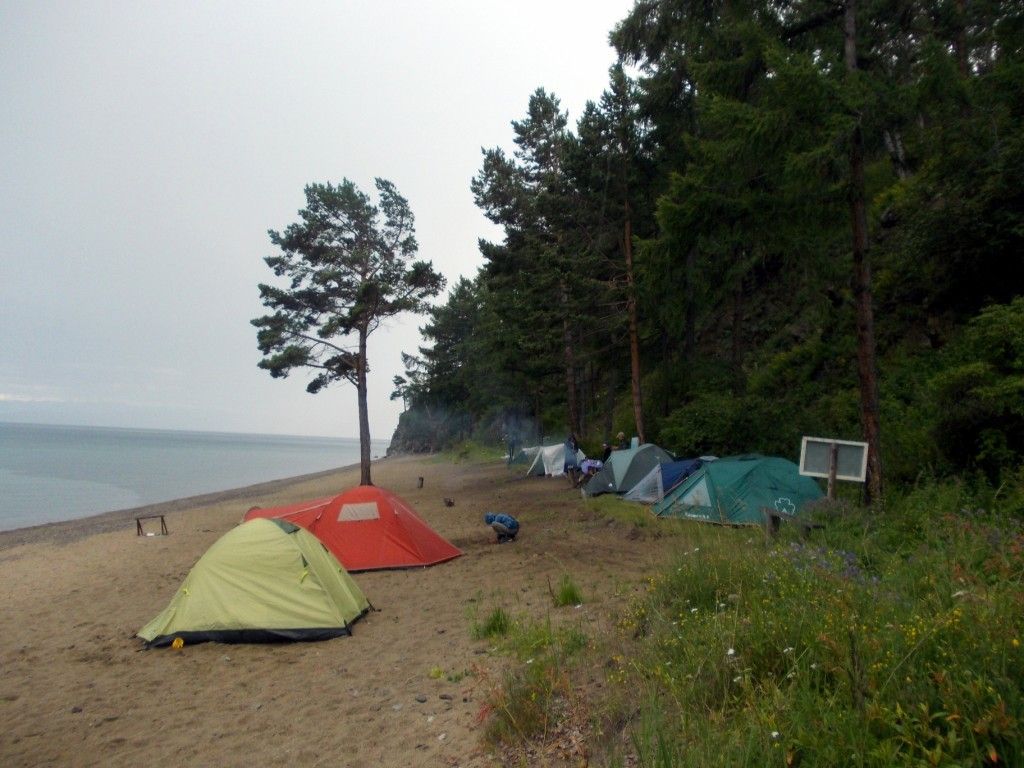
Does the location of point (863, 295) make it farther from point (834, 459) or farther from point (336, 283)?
point (336, 283)

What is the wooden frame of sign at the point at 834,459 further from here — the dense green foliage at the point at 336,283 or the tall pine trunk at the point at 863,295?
the dense green foliage at the point at 336,283

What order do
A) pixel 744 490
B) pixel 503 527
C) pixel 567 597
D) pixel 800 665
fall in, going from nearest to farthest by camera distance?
pixel 800 665
pixel 567 597
pixel 744 490
pixel 503 527

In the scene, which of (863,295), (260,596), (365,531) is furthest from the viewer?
(365,531)

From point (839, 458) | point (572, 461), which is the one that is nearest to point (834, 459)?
point (839, 458)

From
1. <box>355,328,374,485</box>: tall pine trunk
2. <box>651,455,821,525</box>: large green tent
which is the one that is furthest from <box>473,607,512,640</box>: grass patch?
<box>355,328,374,485</box>: tall pine trunk

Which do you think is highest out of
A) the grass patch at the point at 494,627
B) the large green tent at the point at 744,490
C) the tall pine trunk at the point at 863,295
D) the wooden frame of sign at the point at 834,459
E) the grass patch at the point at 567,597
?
the tall pine trunk at the point at 863,295

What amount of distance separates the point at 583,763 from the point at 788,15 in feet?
38.3

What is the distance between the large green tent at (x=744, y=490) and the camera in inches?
451

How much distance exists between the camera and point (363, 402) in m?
25.3

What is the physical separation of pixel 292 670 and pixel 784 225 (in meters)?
9.86

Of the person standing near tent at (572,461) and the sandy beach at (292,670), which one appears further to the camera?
the person standing near tent at (572,461)

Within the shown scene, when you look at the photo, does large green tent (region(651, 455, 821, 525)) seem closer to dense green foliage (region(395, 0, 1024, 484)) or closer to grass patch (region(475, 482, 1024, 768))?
dense green foliage (region(395, 0, 1024, 484))

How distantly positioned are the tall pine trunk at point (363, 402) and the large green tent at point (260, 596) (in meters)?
16.5

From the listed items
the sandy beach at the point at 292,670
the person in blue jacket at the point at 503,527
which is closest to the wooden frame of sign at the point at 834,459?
the sandy beach at the point at 292,670
